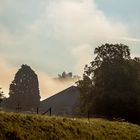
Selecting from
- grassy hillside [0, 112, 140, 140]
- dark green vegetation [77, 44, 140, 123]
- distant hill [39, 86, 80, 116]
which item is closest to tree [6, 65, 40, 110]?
distant hill [39, 86, 80, 116]

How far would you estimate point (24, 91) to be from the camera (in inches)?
3844

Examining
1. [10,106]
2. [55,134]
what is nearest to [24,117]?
[55,134]

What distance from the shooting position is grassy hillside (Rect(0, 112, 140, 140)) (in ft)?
96.9

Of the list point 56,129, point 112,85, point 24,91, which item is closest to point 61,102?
point 24,91

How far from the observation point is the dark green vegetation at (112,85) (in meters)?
65.2

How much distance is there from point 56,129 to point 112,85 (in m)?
34.9

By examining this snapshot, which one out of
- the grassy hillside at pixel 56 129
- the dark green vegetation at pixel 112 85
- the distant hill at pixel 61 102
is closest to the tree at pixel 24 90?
the distant hill at pixel 61 102

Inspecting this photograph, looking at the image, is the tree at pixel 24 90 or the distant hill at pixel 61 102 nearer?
the tree at pixel 24 90

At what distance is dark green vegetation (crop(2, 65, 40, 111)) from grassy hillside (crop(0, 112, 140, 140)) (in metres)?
53.9

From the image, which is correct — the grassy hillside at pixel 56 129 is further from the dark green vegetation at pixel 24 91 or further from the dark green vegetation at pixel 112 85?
the dark green vegetation at pixel 24 91

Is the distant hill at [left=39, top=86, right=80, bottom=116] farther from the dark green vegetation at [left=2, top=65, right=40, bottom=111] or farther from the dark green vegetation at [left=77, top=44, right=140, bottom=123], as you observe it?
the dark green vegetation at [left=77, top=44, right=140, bottom=123]

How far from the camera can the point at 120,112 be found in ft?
214

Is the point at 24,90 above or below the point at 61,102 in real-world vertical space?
above

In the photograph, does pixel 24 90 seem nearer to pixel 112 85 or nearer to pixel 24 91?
pixel 24 91
